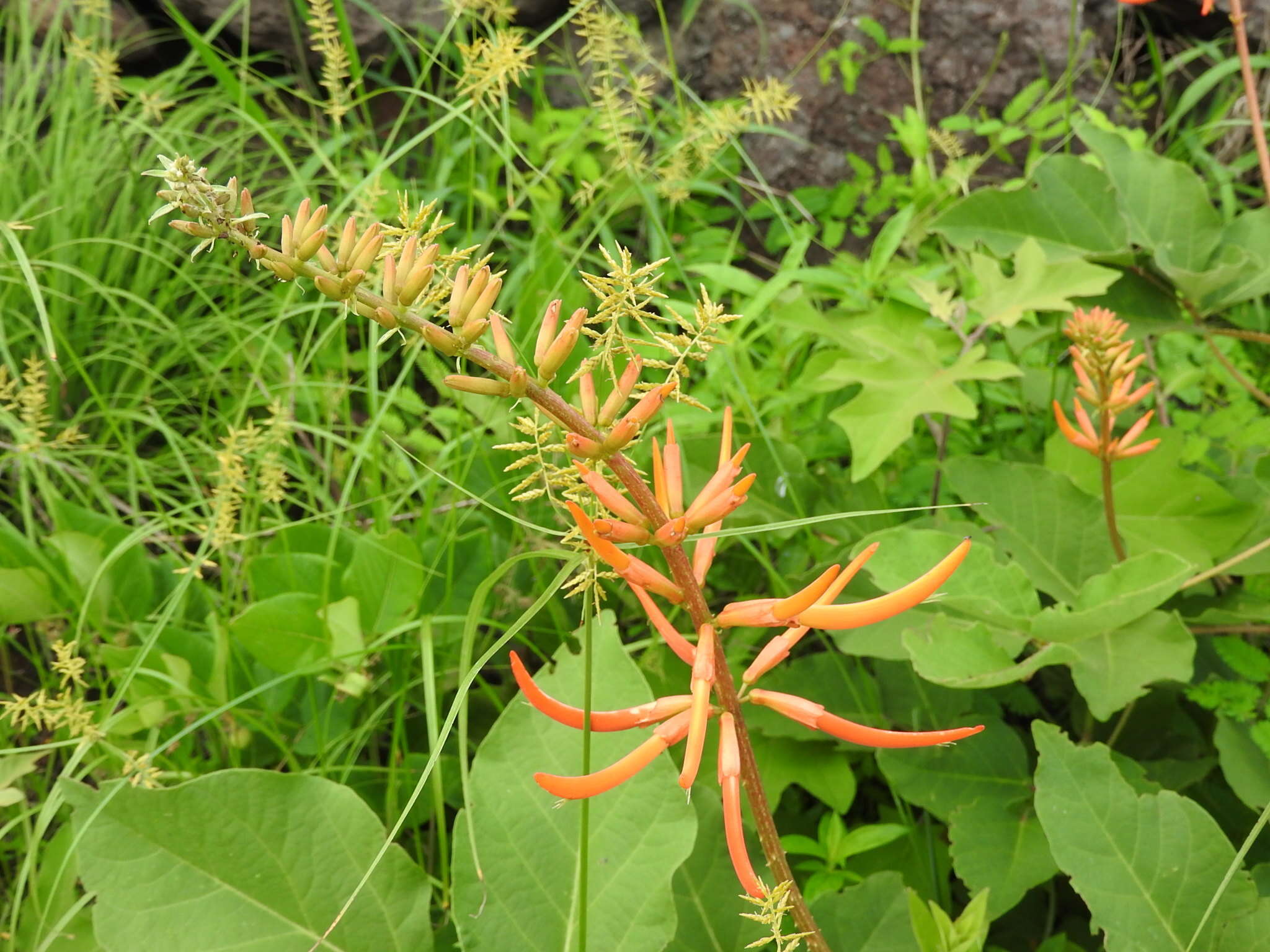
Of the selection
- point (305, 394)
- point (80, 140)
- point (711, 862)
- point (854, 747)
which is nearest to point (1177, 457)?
point (854, 747)

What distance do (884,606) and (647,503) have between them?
171 millimetres

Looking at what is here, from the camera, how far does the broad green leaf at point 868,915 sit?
3.98ft

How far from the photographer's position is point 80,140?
9.84ft

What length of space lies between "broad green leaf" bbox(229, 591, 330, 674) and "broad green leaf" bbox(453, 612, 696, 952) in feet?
1.57

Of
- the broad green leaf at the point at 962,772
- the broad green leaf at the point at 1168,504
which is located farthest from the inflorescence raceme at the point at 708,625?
the broad green leaf at the point at 1168,504

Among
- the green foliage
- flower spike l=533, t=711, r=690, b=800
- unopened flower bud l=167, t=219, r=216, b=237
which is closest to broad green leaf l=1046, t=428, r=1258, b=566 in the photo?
the green foliage

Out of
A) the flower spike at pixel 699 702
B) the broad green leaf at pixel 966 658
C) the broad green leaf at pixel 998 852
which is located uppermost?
the flower spike at pixel 699 702

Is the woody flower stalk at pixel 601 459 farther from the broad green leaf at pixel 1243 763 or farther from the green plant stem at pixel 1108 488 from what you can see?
the broad green leaf at pixel 1243 763

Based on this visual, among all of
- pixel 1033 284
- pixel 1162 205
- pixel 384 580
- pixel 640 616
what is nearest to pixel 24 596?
pixel 384 580

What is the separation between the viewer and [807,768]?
153 cm

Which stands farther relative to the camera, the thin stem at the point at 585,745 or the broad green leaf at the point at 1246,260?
the broad green leaf at the point at 1246,260

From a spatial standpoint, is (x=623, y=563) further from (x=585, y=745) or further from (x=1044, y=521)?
(x=1044, y=521)

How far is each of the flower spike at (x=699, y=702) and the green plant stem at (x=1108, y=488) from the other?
0.73 m

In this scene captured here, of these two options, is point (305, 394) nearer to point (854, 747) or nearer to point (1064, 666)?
point (854, 747)
